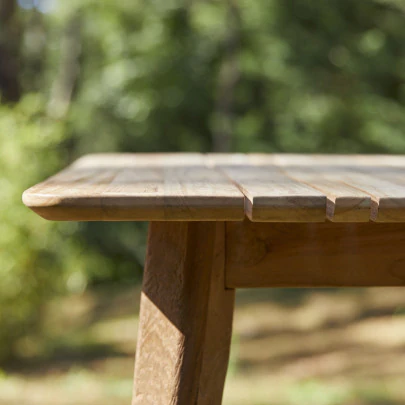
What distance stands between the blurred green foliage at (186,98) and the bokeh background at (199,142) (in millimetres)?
A: 19

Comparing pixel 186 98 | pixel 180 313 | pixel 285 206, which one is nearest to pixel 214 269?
pixel 180 313

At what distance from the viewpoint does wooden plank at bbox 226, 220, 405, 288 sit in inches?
45.6

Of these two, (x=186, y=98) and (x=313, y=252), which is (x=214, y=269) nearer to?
(x=313, y=252)

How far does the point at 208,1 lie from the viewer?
9781mm

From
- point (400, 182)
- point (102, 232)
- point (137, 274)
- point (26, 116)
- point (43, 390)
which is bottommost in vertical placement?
point (137, 274)

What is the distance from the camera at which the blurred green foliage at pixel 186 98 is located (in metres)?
5.81

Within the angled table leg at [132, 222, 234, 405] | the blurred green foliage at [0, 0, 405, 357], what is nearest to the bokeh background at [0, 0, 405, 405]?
the blurred green foliage at [0, 0, 405, 357]

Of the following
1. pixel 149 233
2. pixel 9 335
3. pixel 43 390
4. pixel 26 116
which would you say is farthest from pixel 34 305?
pixel 149 233

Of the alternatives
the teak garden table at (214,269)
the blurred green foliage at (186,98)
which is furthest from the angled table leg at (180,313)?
the blurred green foliage at (186,98)

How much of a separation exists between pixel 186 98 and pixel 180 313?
8.69 metres

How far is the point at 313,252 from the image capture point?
3.81 feet

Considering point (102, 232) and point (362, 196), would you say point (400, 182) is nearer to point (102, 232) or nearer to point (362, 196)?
point (362, 196)

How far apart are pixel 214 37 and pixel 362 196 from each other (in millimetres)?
9055

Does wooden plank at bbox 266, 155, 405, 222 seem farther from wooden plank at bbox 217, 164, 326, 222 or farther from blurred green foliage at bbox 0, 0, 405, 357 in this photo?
blurred green foliage at bbox 0, 0, 405, 357
